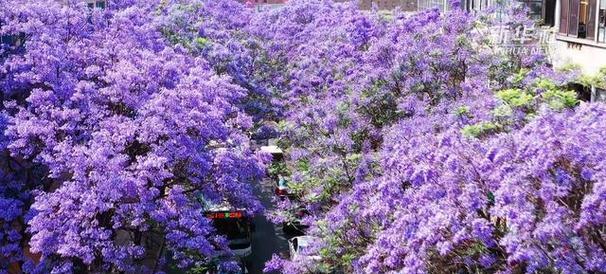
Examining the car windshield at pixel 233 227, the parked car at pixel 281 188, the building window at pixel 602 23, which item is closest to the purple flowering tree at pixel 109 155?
the car windshield at pixel 233 227

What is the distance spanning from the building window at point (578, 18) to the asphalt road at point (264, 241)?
1007cm

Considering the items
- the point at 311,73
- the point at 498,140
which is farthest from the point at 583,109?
the point at 311,73

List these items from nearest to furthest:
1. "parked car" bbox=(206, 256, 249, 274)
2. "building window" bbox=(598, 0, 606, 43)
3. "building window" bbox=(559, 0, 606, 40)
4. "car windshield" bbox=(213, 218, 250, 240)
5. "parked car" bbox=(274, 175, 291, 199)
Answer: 1. "parked car" bbox=(206, 256, 249, 274)
2. "building window" bbox=(598, 0, 606, 43)
3. "building window" bbox=(559, 0, 606, 40)
4. "car windshield" bbox=(213, 218, 250, 240)
5. "parked car" bbox=(274, 175, 291, 199)

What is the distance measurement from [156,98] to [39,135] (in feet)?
7.54

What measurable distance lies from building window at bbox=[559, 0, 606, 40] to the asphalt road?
10.1 m

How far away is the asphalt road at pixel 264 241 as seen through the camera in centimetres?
2136

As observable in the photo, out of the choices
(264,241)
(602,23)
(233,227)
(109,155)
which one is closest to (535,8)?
(602,23)

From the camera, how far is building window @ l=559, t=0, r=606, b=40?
16872 millimetres

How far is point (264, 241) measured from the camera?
2347 centimetres

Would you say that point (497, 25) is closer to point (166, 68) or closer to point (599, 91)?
point (599, 91)

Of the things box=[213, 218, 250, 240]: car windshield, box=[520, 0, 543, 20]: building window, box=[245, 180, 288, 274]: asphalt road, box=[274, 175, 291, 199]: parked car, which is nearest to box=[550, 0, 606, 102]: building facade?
box=[520, 0, 543, 20]: building window

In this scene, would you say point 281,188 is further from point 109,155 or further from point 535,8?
point 109,155

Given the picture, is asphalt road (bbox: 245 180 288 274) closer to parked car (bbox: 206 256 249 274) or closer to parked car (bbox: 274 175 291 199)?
parked car (bbox: 274 175 291 199)

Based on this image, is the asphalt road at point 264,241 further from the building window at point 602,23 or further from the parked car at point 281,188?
the building window at point 602,23
